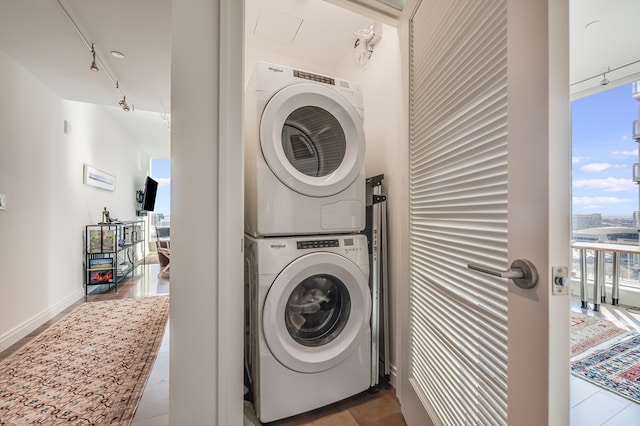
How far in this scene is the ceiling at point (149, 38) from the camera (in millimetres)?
1562

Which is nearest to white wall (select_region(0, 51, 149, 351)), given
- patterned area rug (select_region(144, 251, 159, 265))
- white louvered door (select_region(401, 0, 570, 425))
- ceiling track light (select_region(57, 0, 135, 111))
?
ceiling track light (select_region(57, 0, 135, 111))

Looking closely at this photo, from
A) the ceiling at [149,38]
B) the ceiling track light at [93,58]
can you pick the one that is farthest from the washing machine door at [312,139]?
the ceiling track light at [93,58]

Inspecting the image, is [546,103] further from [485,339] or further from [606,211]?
[606,211]

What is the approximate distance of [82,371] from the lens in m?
1.76

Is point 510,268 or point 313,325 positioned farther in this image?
point 313,325

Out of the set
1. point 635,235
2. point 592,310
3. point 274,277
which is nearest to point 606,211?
point 635,235

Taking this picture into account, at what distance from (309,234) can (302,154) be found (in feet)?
1.61

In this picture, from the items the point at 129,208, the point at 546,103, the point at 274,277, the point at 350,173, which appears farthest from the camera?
the point at 129,208

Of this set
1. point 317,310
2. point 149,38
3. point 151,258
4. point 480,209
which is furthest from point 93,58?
point 151,258

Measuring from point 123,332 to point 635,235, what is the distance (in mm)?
5327

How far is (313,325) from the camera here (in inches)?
58.7

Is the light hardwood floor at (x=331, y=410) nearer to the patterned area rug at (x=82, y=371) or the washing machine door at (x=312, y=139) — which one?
the patterned area rug at (x=82, y=371)

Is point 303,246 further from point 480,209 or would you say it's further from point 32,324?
point 32,324

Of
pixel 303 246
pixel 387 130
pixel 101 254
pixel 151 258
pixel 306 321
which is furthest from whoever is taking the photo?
pixel 151 258
